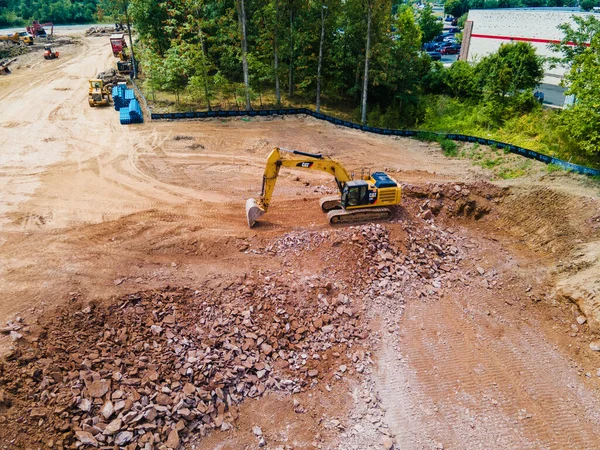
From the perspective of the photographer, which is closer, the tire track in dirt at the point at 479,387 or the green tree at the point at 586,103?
the tire track in dirt at the point at 479,387

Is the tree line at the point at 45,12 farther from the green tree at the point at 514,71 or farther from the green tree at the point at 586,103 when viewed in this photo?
the green tree at the point at 586,103

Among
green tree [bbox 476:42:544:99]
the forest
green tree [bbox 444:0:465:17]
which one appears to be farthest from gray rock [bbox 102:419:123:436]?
green tree [bbox 444:0:465:17]

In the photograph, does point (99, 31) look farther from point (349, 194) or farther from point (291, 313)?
point (291, 313)

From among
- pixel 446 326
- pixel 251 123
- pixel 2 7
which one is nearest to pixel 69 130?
pixel 251 123

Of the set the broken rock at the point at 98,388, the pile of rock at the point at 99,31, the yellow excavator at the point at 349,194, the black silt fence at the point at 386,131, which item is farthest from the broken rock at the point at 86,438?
the pile of rock at the point at 99,31

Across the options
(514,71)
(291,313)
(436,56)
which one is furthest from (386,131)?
(436,56)

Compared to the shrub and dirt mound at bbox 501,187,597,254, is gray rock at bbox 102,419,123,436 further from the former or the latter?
the shrub

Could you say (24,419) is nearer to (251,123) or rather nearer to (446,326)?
(446,326)
